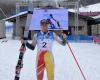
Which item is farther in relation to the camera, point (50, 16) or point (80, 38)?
point (80, 38)

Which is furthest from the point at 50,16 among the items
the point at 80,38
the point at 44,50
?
the point at 44,50

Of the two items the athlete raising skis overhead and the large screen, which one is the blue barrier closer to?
the large screen

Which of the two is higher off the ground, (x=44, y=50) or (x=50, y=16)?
(x=44, y=50)

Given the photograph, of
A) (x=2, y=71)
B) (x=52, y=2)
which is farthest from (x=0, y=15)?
(x=2, y=71)

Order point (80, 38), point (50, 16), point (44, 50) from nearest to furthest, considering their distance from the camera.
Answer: point (44, 50) → point (50, 16) → point (80, 38)

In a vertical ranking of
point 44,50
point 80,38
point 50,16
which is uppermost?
point 44,50

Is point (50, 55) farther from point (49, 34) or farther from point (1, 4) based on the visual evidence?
point (1, 4)

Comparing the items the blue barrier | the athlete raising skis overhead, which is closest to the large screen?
the blue barrier

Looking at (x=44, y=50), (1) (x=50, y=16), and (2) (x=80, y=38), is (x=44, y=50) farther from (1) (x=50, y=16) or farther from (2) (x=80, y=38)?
(2) (x=80, y=38)

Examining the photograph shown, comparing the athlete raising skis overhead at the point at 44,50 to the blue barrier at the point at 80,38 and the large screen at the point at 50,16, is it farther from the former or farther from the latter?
the large screen at the point at 50,16

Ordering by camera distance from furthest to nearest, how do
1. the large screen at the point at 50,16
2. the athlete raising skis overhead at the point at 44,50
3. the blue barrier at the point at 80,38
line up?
the large screen at the point at 50,16 < the blue barrier at the point at 80,38 < the athlete raising skis overhead at the point at 44,50

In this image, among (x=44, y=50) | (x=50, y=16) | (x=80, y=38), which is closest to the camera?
(x=44, y=50)

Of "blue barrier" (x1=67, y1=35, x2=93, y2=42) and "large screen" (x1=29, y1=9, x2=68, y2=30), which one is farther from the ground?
"large screen" (x1=29, y1=9, x2=68, y2=30)

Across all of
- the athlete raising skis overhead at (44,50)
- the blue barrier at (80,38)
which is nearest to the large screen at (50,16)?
the blue barrier at (80,38)
